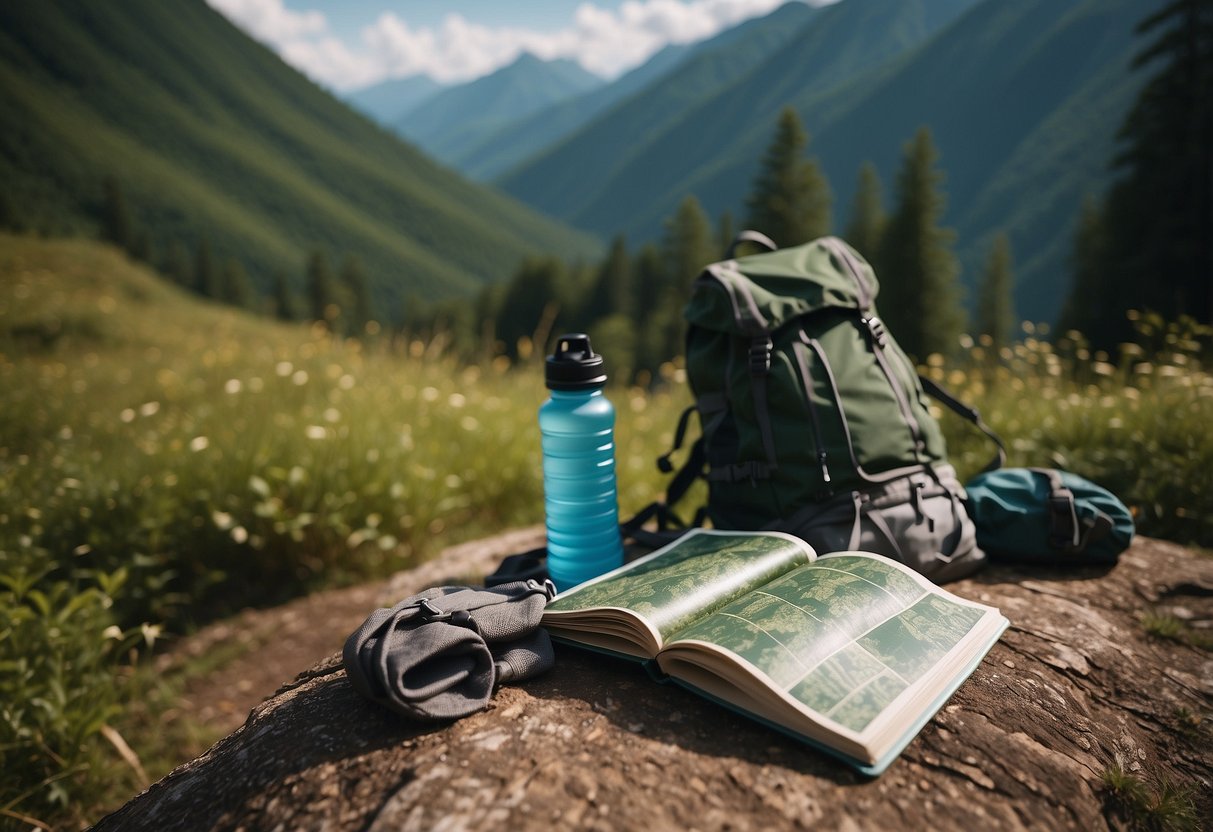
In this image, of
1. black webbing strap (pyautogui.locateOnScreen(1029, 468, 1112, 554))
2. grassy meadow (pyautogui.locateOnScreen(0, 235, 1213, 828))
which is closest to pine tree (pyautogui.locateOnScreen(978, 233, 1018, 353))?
grassy meadow (pyautogui.locateOnScreen(0, 235, 1213, 828))

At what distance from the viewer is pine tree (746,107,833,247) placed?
1179 inches

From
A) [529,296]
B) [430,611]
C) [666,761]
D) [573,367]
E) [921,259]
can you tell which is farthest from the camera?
[529,296]

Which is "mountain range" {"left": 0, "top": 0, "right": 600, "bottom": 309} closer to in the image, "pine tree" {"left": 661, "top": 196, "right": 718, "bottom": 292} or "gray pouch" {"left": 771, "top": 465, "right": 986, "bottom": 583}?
"pine tree" {"left": 661, "top": 196, "right": 718, "bottom": 292}

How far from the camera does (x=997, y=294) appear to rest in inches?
1900

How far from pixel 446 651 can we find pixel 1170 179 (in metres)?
27.8

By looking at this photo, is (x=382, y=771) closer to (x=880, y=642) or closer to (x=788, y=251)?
(x=880, y=642)

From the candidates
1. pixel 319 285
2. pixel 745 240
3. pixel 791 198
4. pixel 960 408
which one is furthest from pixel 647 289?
pixel 960 408

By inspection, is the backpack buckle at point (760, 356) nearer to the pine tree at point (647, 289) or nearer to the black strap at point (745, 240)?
the black strap at point (745, 240)

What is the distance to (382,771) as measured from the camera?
150 cm

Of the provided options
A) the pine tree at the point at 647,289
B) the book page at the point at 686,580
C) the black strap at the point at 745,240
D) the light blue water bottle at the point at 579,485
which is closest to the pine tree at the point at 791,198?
the pine tree at the point at 647,289

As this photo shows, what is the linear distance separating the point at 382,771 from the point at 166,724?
2.33 metres

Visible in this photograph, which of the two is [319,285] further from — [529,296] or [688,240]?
[688,240]

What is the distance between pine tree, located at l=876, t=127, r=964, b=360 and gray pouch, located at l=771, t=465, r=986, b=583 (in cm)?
3089

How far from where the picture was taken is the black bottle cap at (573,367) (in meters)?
2.35
